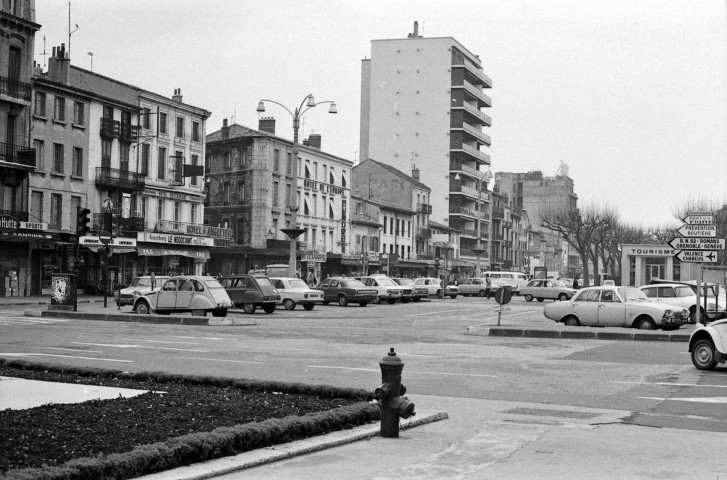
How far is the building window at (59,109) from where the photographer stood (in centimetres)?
5781

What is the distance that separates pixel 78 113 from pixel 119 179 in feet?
17.3

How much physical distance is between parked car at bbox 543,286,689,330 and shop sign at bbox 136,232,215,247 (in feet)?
126

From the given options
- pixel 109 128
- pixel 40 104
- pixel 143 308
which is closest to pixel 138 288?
pixel 143 308

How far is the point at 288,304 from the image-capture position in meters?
45.8

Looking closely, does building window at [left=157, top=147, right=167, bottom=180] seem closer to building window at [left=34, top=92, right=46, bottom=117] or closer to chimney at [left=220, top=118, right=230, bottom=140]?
building window at [left=34, top=92, right=46, bottom=117]

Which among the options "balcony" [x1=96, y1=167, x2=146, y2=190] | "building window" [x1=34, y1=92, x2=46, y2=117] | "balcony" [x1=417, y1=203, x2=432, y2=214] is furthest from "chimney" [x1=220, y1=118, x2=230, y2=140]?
"balcony" [x1=417, y1=203, x2=432, y2=214]

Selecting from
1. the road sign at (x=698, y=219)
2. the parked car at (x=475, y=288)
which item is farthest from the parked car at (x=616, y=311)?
the parked car at (x=475, y=288)

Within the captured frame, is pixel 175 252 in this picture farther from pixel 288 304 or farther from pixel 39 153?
pixel 288 304

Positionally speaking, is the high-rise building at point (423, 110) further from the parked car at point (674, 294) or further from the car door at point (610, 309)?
the car door at point (610, 309)

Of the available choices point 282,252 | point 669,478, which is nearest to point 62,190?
point 282,252

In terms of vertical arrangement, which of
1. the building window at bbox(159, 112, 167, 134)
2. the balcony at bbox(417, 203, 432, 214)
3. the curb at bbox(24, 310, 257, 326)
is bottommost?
the curb at bbox(24, 310, 257, 326)

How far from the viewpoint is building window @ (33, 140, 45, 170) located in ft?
185

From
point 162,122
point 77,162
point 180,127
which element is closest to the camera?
point 77,162

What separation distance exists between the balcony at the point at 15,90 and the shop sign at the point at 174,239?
43.7 feet
